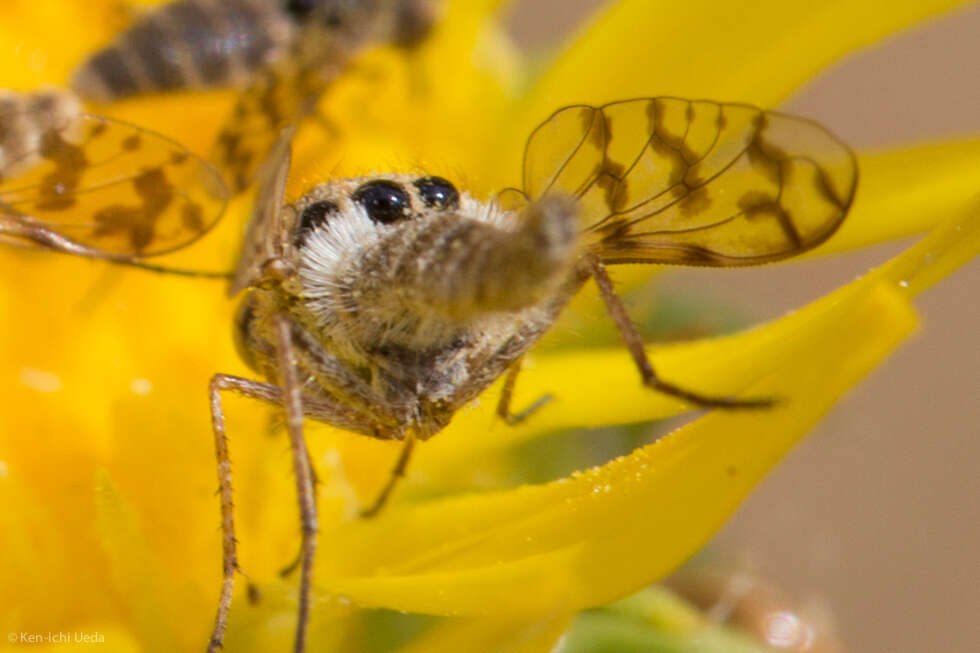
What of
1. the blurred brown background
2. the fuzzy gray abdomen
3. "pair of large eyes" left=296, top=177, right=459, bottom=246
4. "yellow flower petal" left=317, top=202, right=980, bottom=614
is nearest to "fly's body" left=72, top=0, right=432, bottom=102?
the fuzzy gray abdomen

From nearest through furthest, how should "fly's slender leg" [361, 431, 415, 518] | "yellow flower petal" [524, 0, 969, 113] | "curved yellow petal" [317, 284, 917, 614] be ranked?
"curved yellow petal" [317, 284, 917, 614]
"fly's slender leg" [361, 431, 415, 518]
"yellow flower petal" [524, 0, 969, 113]

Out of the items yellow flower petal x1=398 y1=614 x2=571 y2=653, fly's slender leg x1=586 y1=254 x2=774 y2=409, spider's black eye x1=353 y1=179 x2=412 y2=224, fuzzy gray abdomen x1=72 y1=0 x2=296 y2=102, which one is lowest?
yellow flower petal x1=398 y1=614 x2=571 y2=653

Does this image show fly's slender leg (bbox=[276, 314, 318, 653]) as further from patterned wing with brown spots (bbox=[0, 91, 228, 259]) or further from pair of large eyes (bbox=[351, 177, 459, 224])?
patterned wing with brown spots (bbox=[0, 91, 228, 259])

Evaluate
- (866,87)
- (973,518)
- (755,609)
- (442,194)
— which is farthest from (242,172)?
(866,87)

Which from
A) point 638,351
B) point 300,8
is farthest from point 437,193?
point 300,8

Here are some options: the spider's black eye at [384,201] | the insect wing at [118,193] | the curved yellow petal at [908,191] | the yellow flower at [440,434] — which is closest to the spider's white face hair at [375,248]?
the spider's black eye at [384,201]

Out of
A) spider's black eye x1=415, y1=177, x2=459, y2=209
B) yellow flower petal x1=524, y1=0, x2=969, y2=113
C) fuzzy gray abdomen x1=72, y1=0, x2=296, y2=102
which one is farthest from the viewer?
fuzzy gray abdomen x1=72, y1=0, x2=296, y2=102

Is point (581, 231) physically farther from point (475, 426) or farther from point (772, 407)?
point (475, 426)
